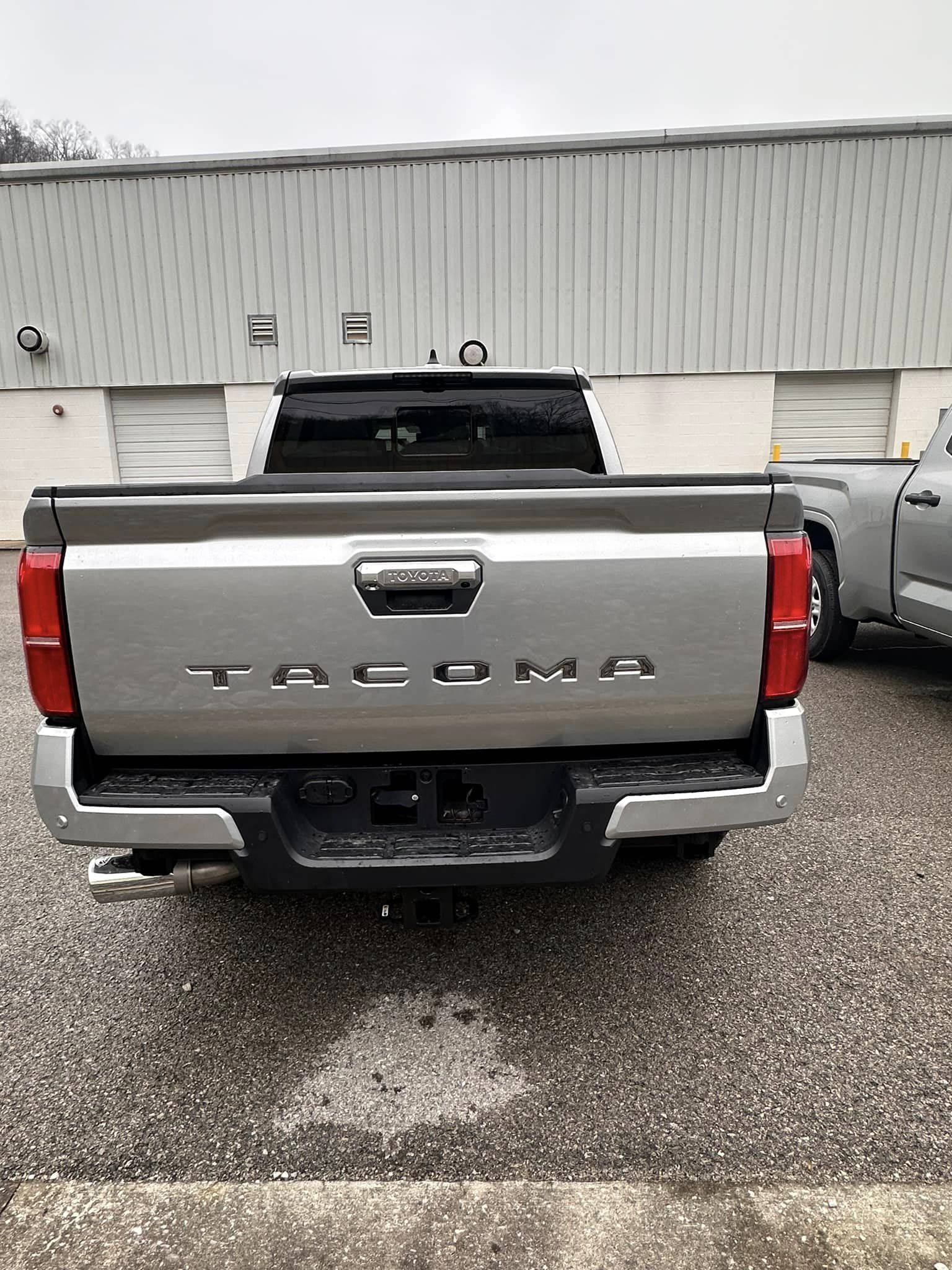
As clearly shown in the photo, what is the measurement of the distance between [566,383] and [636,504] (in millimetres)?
1972

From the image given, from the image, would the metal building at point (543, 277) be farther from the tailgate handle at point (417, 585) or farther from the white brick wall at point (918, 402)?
the tailgate handle at point (417, 585)

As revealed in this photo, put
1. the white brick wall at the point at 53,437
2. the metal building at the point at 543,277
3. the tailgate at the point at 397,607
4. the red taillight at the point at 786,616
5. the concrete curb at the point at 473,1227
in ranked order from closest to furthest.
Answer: the concrete curb at the point at 473,1227 → the tailgate at the point at 397,607 → the red taillight at the point at 786,616 → the metal building at the point at 543,277 → the white brick wall at the point at 53,437

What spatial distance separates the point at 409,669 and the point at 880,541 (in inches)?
172

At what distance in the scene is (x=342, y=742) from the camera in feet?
6.68

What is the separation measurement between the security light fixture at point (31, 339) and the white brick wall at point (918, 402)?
564 inches

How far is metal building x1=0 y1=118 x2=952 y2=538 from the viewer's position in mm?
12336

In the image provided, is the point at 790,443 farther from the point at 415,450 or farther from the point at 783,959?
the point at 783,959

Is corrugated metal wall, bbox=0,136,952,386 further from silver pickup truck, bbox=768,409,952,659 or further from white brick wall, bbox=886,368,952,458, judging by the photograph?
silver pickup truck, bbox=768,409,952,659

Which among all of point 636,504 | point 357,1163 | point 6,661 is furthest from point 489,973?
point 6,661

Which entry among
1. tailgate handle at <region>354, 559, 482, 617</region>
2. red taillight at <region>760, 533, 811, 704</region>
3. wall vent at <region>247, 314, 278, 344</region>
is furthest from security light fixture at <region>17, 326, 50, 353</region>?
red taillight at <region>760, 533, 811, 704</region>

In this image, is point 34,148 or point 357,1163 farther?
point 34,148

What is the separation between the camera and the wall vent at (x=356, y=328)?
13.0 m

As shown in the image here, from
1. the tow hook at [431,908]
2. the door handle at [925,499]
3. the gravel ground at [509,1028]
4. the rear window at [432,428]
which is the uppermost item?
the rear window at [432,428]

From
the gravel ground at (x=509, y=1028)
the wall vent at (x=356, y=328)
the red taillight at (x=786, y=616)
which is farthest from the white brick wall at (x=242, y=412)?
the red taillight at (x=786, y=616)
